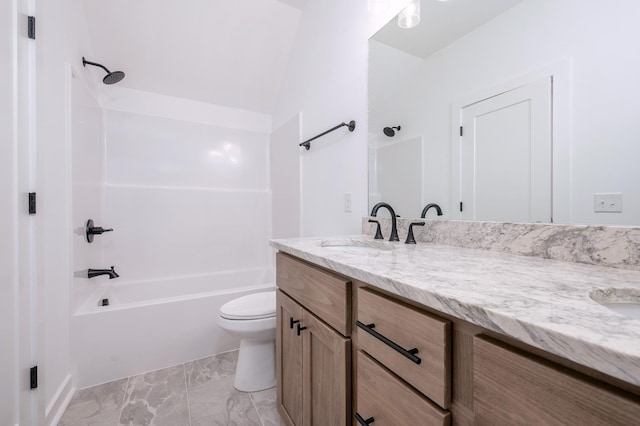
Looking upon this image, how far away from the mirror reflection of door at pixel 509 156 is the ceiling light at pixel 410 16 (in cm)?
56

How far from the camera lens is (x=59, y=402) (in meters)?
1.40

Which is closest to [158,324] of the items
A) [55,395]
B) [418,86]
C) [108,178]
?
[55,395]

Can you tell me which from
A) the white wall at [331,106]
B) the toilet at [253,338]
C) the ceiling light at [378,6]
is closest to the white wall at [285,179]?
the white wall at [331,106]

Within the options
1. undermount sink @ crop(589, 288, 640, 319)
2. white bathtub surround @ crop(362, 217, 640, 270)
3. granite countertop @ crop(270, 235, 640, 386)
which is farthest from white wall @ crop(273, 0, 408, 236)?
undermount sink @ crop(589, 288, 640, 319)

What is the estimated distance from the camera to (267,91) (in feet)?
9.21

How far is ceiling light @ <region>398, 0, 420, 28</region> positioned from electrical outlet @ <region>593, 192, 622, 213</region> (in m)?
1.07

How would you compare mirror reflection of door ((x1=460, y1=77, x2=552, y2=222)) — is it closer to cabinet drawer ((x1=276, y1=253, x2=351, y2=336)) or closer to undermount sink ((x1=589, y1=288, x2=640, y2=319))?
undermount sink ((x1=589, y1=288, x2=640, y2=319))

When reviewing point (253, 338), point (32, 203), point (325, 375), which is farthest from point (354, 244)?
point (32, 203)

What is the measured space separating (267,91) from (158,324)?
2.23 m

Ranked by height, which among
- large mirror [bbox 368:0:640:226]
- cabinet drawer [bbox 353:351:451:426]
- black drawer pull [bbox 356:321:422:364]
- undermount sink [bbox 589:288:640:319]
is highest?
large mirror [bbox 368:0:640:226]

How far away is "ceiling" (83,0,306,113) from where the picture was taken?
2.04m

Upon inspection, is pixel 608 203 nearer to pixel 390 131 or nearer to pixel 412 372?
pixel 412 372

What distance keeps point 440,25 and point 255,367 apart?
1.97 m

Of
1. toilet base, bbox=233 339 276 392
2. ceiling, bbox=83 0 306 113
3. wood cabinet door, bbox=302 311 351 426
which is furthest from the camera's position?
ceiling, bbox=83 0 306 113
